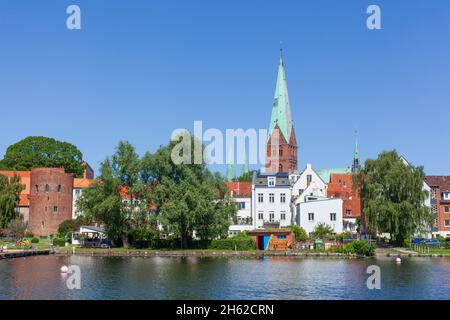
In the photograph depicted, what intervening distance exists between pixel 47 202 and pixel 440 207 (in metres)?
65.6

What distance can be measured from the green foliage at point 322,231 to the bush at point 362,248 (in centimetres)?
1156

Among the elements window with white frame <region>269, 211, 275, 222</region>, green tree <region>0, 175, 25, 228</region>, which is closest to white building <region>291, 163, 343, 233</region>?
window with white frame <region>269, 211, 275, 222</region>

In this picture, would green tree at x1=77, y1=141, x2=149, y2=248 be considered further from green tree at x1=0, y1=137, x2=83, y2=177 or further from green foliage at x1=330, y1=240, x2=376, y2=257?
green tree at x1=0, y1=137, x2=83, y2=177

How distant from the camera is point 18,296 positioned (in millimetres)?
33031

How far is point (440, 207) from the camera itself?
9162 cm

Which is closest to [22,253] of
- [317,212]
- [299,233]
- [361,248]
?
[299,233]

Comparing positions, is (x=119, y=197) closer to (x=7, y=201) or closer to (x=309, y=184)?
(x=7, y=201)

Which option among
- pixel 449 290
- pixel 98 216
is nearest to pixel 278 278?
pixel 449 290

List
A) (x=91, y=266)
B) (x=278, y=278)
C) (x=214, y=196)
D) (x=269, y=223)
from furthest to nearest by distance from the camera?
(x=269, y=223), (x=214, y=196), (x=91, y=266), (x=278, y=278)
